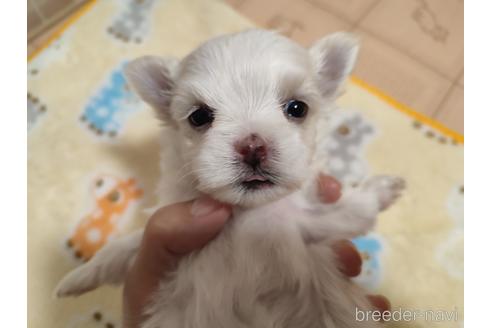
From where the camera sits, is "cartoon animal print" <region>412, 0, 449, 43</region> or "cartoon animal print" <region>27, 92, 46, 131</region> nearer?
"cartoon animal print" <region>27, 92, 46, 131</region>

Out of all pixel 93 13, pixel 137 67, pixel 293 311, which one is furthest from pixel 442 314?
pixel 93 13

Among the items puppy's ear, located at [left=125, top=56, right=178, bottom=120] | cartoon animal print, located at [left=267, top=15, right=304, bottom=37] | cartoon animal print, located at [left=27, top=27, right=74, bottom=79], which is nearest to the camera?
puppy's ear, located at [left=125, top=56, right=178, bottom=120]

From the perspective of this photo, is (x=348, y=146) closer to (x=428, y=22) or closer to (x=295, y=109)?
(x=295, y=109)

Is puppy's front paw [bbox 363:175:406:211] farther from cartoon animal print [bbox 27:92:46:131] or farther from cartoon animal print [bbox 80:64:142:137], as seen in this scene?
cartoon animal print [bbox 27:92:46:131]

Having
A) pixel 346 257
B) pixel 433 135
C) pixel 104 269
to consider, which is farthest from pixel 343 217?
pixel 433 135

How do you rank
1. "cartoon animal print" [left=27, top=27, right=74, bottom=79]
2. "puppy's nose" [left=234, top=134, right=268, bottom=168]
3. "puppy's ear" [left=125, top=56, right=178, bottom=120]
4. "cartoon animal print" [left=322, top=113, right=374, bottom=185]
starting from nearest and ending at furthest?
1. "puppy's nose" [left=234, top=134, right=268, bottom=168]
2. "puppy's ear" [left=125, top=56, right=178, bottom=120]
3. "cartoon animal print" [left=322, top=113, right=374, bottom=185]
4. "cartoon animal print" [left=27, top=27, right=74, bottom=79]

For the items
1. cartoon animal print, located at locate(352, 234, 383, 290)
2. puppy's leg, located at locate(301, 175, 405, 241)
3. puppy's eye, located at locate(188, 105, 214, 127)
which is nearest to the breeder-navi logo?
cartoon animal print, located at locate(352, 234, 383, 290)

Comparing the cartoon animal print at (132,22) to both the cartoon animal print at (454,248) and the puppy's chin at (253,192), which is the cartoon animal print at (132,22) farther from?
the cartoon animal print at (454,248)
